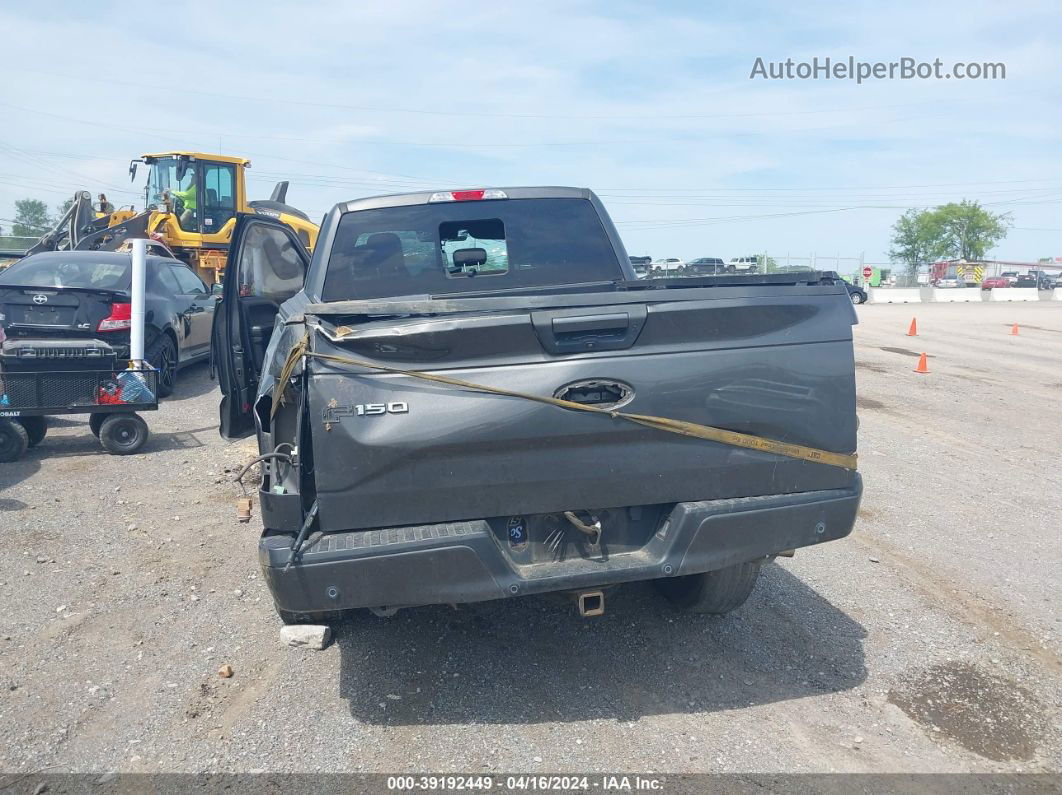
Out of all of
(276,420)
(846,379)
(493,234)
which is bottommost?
(276,420)

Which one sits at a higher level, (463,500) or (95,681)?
(463,500)

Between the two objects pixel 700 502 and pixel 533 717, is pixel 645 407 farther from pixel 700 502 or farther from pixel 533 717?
pixel 533 717

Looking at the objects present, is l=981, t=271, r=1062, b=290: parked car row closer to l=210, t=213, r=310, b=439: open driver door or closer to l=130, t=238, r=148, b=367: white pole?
l=130, t=238, r=148, b=367: white pole

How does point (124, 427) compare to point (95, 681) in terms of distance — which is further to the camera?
point (124, 427)

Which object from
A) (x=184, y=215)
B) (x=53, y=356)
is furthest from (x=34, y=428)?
(x=184, y=215)

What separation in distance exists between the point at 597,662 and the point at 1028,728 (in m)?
1.73

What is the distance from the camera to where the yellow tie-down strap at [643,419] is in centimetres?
322

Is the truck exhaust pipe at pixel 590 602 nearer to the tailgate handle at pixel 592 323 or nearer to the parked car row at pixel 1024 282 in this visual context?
the tailgate handle at pixel 592 323

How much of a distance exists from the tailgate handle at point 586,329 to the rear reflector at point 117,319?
7.26m

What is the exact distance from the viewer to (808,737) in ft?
11.2

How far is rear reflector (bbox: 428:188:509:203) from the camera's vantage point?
4910mm

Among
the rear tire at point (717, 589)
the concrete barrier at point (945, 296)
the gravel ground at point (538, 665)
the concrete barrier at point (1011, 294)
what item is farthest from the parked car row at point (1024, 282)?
the rear tire at point (717, 589)

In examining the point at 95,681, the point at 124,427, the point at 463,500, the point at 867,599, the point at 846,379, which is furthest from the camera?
the point at 124,427

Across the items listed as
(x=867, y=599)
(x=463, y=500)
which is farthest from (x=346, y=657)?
(x=867, y=599)
